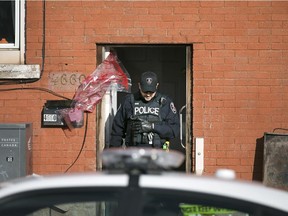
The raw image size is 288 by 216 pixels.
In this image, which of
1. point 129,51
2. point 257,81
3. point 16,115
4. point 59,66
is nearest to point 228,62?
point 257,81

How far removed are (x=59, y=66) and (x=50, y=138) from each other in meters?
0.91

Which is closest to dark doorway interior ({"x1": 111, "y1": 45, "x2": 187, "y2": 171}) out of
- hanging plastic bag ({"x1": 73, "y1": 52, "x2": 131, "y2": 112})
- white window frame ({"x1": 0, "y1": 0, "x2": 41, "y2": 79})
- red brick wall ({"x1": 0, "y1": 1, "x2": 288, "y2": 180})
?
hanging plastic bag ({"x1": 73, "y1": 52, "x2": 131, "y2": 112})

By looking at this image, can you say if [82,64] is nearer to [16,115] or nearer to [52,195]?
[16,115]

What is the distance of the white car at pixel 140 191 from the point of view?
2.95 metres

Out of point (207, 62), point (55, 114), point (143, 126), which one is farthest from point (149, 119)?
point (55, 114)

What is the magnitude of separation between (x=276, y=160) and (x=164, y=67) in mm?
2310

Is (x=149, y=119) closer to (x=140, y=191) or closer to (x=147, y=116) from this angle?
(x=147, y=116)

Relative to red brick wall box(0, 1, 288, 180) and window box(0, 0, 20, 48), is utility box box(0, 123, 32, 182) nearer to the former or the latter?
red brick wall box(0, 1, 288, 180)

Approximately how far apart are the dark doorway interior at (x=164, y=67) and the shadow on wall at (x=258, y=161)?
4.08 feet

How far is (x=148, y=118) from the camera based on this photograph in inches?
274

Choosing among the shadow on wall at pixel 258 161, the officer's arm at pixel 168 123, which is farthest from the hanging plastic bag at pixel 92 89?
the shadow on wall at pixel 258 161

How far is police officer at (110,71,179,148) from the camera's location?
6.90m

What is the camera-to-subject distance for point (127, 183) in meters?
2.97

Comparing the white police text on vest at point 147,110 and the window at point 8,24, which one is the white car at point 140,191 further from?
the window at point 8,24
